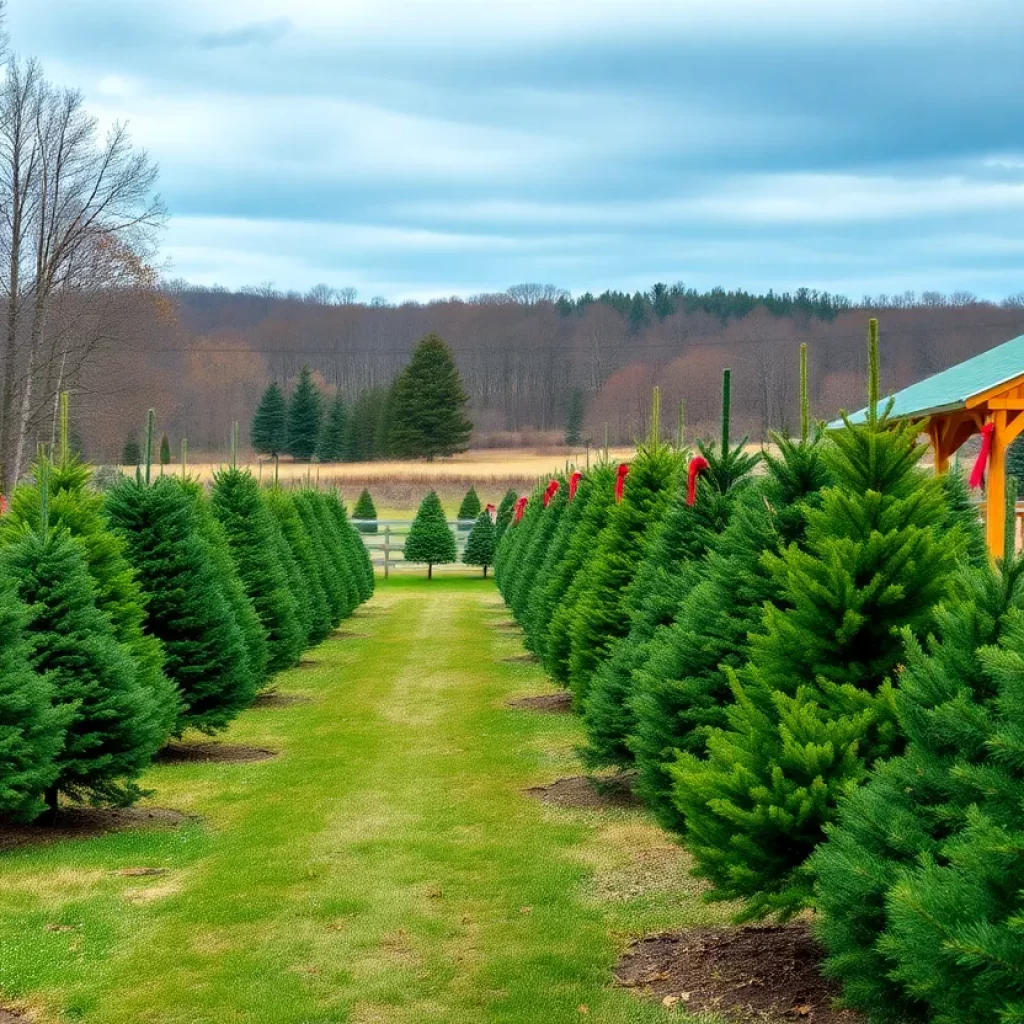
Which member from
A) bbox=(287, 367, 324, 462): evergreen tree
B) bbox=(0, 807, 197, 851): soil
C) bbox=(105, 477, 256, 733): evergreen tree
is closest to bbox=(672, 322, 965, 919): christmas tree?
bbox=(0, 807, 197, 851): soil

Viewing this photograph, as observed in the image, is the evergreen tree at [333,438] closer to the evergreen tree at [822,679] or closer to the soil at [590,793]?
the soil at [590,793]

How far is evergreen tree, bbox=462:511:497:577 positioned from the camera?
48.3m

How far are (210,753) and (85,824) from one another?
132 inches

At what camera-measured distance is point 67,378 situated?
34.7m

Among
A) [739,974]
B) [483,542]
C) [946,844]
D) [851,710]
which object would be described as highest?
[851,710]

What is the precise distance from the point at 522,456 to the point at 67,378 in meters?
55.0

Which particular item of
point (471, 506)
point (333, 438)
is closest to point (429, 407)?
point (333, 438)

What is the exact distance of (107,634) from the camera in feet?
31.6

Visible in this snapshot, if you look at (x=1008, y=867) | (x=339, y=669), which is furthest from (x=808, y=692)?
(x=339, y=669)

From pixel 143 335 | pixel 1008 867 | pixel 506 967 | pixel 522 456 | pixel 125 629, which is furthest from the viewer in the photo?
pixel 522 456

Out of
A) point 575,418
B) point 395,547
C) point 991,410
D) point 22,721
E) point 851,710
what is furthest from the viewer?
point 575,418

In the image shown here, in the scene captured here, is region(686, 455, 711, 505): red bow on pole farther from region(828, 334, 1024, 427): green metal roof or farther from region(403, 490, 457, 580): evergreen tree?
region(403, 490, 457, 580): evergreen tree

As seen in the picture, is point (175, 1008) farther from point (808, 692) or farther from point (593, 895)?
point (808, 692)

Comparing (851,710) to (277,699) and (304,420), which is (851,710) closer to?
(277,699)
